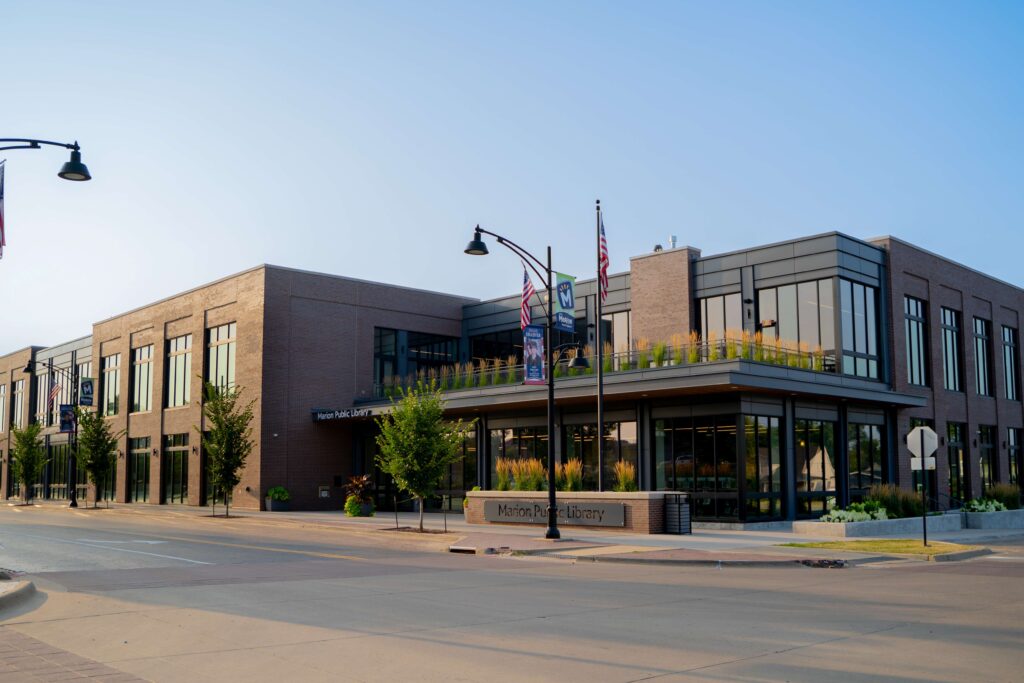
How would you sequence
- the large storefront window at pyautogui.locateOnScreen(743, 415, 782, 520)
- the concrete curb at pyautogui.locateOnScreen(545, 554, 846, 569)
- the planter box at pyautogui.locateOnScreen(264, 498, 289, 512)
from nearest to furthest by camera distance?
the concrete curb at pyautogui.locateOnScreen(545, 554, 846, 569)
the large storefront window at pyautogui.locateOnScreen(743, 415, 782, 520)
the planter box at pyautogui.locateOnScreen(264, 498, 289, 512)

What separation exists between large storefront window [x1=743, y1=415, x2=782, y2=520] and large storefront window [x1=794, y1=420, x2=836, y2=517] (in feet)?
4.02

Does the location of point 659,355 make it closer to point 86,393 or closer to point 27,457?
point 86,393

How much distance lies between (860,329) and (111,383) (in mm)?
45010

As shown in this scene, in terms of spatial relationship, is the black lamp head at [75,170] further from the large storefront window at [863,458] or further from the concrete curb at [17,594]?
the large storefront window at [863,458]

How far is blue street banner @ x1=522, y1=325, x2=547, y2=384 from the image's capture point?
91.0 feet

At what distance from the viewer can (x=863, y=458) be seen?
35.7 meters

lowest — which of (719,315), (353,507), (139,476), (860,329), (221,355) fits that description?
(353,507)

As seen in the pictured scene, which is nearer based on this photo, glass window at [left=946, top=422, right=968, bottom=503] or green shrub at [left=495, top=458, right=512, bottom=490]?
green shrub at [left=495, top=458, right=512, bottom=490]

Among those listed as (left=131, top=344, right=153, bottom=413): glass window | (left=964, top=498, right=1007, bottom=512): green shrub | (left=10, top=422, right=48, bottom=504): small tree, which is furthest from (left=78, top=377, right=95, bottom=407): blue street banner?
(left=964, top=498, right=1007, bottom=512): green shrub

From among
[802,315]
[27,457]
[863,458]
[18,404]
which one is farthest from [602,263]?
[18,404]

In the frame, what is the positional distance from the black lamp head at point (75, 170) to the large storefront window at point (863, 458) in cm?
2738

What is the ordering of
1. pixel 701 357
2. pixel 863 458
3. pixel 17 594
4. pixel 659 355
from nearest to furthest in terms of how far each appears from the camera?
pixel 17 594
pixel 701 357
pixel 659 355
pixel 863 458

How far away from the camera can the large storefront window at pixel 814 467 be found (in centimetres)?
3250

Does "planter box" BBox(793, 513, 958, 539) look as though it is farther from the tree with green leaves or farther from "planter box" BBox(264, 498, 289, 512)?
"planter box" BBox(264, 498, 289, 512)
